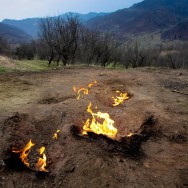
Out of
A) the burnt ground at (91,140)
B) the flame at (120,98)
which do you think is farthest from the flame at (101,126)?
the flame at (120,98)

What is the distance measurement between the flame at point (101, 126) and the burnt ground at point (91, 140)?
0.23m

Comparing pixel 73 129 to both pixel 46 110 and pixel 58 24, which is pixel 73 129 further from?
pixel 58 24

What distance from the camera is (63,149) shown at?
6.63 metres

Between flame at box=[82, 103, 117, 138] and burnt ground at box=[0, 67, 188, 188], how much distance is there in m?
0.23

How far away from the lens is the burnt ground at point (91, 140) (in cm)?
556

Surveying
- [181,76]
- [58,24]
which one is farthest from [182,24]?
[181,76]

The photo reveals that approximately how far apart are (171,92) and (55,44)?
64.3ft

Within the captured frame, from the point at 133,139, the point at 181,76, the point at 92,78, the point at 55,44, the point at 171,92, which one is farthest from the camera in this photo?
the point at 55,44

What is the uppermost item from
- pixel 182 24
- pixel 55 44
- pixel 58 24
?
pixel 58 24

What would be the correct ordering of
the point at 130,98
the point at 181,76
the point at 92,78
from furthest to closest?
the point at 181,76 → the point at 92,78 → the point at 130,98

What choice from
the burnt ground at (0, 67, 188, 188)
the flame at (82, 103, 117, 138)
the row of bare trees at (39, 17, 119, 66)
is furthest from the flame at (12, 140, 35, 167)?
the row of bare trees at (39, 17, 119, 66)

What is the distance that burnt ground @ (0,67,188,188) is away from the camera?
5559mm

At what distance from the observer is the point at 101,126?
7.82m

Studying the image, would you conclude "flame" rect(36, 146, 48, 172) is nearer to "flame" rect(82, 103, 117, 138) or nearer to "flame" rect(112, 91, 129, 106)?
"flame" rect(82, 103, 117, 138)
